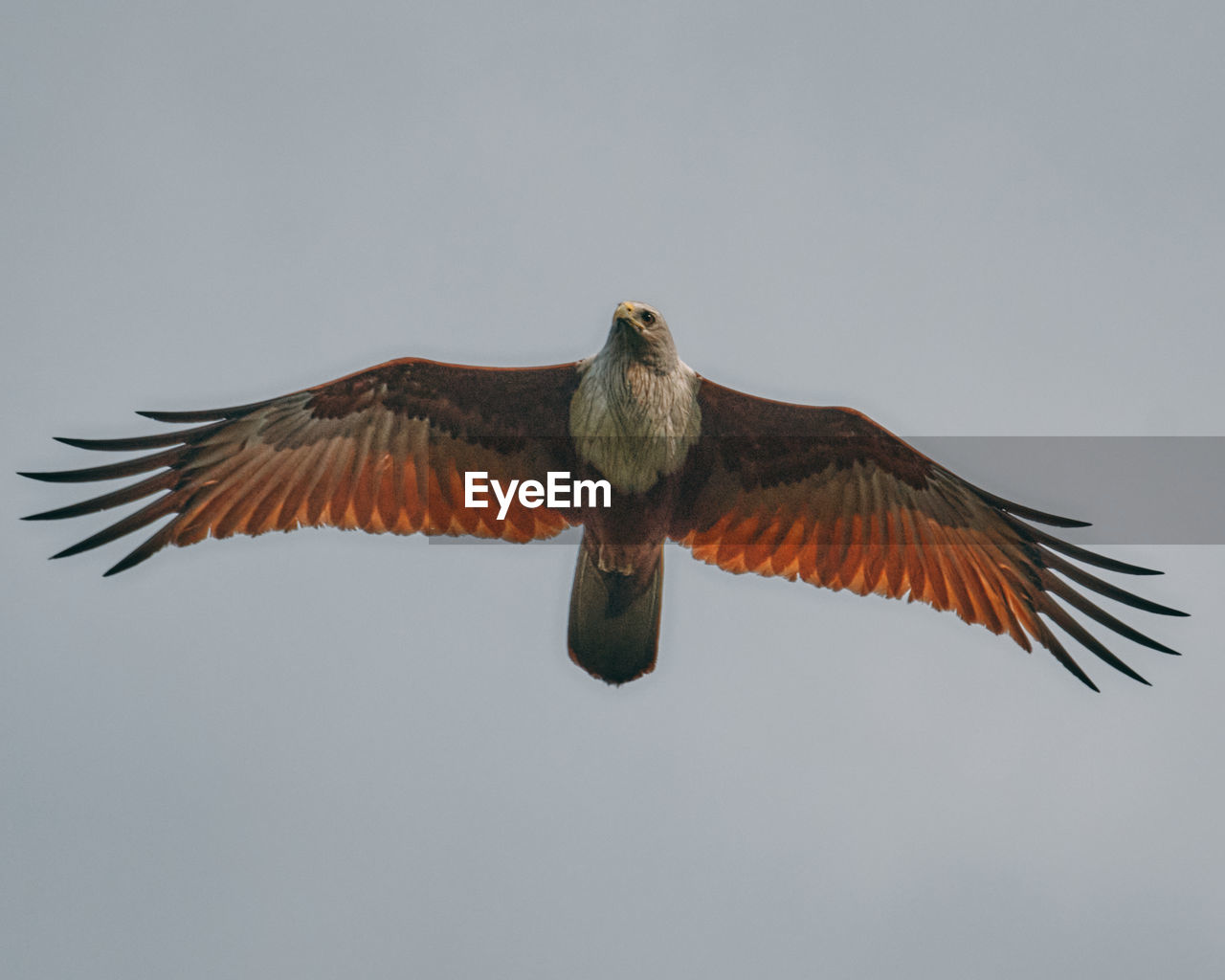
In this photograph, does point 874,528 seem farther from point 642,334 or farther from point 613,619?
point 642,334

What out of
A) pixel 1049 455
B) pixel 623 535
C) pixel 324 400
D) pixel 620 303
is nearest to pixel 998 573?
pixel 1049 455

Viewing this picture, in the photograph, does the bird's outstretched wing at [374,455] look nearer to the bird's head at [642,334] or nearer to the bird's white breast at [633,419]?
the bird's white breast at [633,419]

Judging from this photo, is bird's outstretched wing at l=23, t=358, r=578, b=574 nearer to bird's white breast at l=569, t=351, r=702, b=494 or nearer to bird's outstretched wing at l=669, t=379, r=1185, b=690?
bird's white breast at l=569, t=351, r=702, b=494

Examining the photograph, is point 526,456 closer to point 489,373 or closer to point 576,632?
point 489,373

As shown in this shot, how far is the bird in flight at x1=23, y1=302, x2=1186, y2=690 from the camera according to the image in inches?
344

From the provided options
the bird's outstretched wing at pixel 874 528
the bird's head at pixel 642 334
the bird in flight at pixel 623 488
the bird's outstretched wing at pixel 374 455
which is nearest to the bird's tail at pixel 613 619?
the bird in flight at pixel 623 488

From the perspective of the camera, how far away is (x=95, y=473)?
8.44m

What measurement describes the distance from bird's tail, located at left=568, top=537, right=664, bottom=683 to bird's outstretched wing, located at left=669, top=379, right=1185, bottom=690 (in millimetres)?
639

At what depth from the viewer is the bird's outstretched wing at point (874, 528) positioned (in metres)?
9.08

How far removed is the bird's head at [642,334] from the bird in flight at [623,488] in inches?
0.9

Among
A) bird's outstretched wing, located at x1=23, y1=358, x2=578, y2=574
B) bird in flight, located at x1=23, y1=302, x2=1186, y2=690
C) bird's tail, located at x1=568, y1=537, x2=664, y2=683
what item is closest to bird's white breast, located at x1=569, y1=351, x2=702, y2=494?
bird in flight, located at x1=23, y1=302, x2=1186, y2=690

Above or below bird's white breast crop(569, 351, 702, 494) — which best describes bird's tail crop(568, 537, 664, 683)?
below

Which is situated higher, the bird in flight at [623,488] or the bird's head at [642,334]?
the bird's head at [642,334]

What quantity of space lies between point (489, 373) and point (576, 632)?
190 cm
